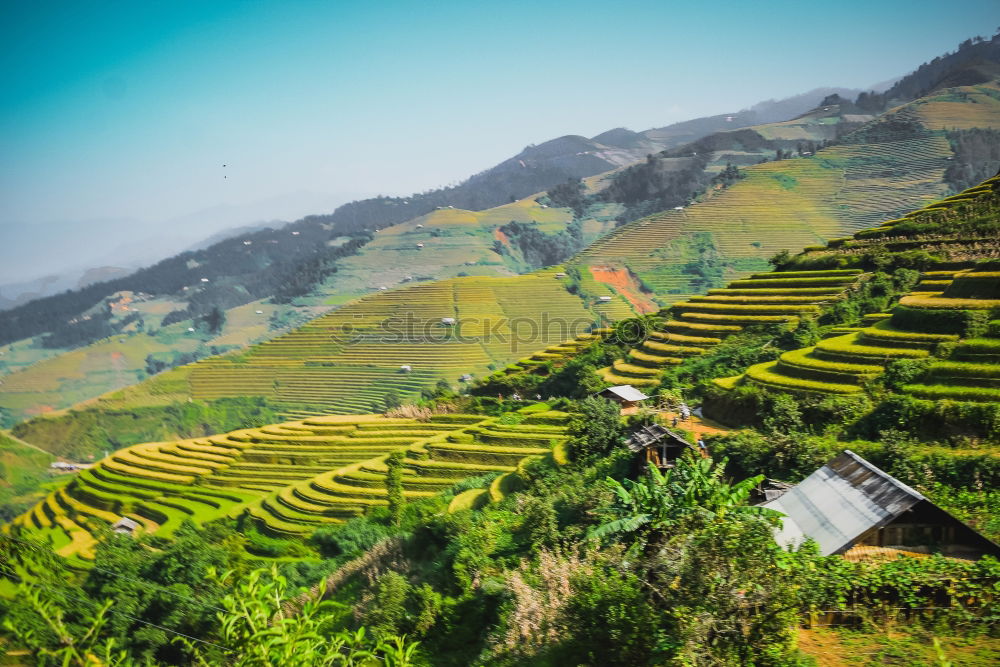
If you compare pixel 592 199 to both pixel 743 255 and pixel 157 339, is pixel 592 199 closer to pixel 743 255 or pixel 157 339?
pixel 743 255

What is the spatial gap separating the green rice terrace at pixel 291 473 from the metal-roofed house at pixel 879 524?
10497 millimetres

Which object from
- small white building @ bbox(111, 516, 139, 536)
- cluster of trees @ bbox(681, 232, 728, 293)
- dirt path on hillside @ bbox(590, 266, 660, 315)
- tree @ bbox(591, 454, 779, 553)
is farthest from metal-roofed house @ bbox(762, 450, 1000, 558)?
cluster of trees @ bbox(681, 232, 728, 293)

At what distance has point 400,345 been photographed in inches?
3359

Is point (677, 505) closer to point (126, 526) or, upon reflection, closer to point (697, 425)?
point (697, 425)

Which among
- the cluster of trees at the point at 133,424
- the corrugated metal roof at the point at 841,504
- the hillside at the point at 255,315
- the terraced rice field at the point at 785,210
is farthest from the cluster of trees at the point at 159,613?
the hillside at the point at 255,315

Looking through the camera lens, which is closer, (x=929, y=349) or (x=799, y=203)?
(x=929, y=349)

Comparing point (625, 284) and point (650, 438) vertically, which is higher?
point (650, 438)

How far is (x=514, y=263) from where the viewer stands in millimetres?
164000

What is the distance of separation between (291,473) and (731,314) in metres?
26.1

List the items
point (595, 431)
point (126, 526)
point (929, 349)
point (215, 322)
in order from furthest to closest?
point (215, 322) < point (126, 526) < point (929, 349) < point (595, 431)

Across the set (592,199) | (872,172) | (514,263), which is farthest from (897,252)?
(592,199)

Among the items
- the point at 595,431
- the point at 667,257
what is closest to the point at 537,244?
the point at 667,257

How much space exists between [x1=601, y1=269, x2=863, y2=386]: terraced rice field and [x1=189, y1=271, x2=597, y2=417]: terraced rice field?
35513 mm

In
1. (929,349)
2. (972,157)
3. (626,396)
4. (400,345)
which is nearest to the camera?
(929,349)
